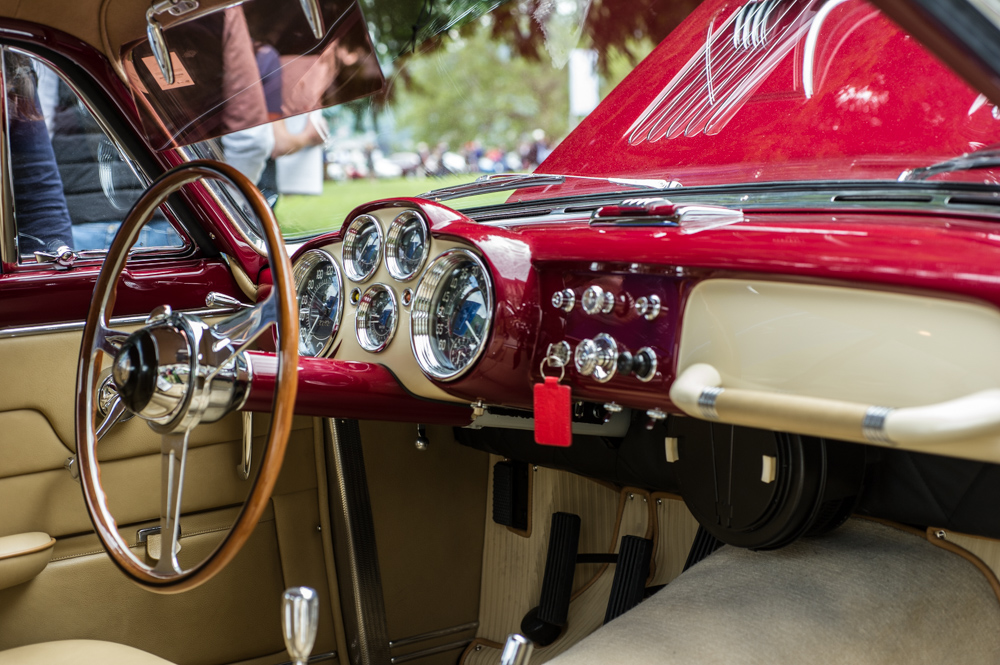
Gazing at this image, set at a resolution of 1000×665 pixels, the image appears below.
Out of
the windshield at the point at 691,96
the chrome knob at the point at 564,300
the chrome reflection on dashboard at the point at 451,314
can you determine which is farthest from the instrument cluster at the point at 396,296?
the windshield at the point at 691,96

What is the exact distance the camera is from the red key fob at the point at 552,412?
1.48 meters

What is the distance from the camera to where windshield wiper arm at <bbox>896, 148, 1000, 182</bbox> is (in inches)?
53.3

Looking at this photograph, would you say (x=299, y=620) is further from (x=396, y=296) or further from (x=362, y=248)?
(x=362, y=248)

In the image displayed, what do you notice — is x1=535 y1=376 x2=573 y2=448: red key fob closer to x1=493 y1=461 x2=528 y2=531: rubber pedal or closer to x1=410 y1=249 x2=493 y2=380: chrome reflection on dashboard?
x1=410 y1=249 x2=493 y2=380: chrome reflection on dashboard

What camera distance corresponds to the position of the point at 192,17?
1.61m

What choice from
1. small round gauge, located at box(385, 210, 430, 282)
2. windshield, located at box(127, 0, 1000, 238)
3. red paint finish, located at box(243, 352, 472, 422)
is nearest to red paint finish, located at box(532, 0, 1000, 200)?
windshield, located at box(127, 0, 1000, 238)

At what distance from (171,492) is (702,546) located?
3.86ft

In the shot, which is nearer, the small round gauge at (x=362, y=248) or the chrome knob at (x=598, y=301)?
the chrome knob at (x=598, y=301)

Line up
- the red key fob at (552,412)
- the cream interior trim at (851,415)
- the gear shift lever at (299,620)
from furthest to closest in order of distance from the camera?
the red key fob at (552,412) → the gear shift lever at (299,620) → the cream interior trim at (851,415)

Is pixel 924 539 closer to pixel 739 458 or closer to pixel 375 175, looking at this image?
pixel 739 458

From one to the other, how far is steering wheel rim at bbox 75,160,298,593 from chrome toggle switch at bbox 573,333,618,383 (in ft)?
1.49

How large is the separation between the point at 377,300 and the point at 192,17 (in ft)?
1.99

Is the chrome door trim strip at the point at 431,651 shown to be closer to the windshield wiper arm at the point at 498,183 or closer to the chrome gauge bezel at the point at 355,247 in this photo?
the chrome gauge bezel at the point at 355,247

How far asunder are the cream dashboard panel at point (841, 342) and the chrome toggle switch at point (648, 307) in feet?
0.16
